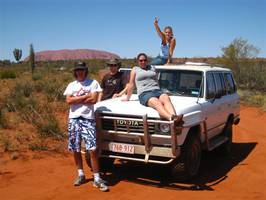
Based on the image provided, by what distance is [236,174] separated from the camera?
752 cm

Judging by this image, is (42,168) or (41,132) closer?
(42,168)

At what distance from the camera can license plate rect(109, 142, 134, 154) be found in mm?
6398

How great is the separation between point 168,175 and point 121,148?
4.21 feet

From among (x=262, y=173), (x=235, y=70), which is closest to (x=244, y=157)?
(x=262, y=173)

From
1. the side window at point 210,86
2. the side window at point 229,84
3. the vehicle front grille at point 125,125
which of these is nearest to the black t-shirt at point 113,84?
the vehicle front grille at point 125,125

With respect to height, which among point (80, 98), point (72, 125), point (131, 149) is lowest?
point (131, 149)

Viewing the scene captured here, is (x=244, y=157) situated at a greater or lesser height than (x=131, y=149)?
lesser

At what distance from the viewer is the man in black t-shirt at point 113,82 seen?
7973 millimetres

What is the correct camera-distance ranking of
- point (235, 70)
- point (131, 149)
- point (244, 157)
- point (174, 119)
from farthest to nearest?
point (235, 70) → point (244, 157) → point (131, 149) → point (174, 119)

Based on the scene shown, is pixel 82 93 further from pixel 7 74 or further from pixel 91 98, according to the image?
pixel 7 74

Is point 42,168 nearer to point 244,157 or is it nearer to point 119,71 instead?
point 119,71

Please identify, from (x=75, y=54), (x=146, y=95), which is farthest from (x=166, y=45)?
(x=75, y=54)

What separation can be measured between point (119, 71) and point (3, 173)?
3.05 m

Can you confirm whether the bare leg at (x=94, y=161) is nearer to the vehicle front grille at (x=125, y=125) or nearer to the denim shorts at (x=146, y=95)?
the vehicle front grille at (x=125, y=125)
